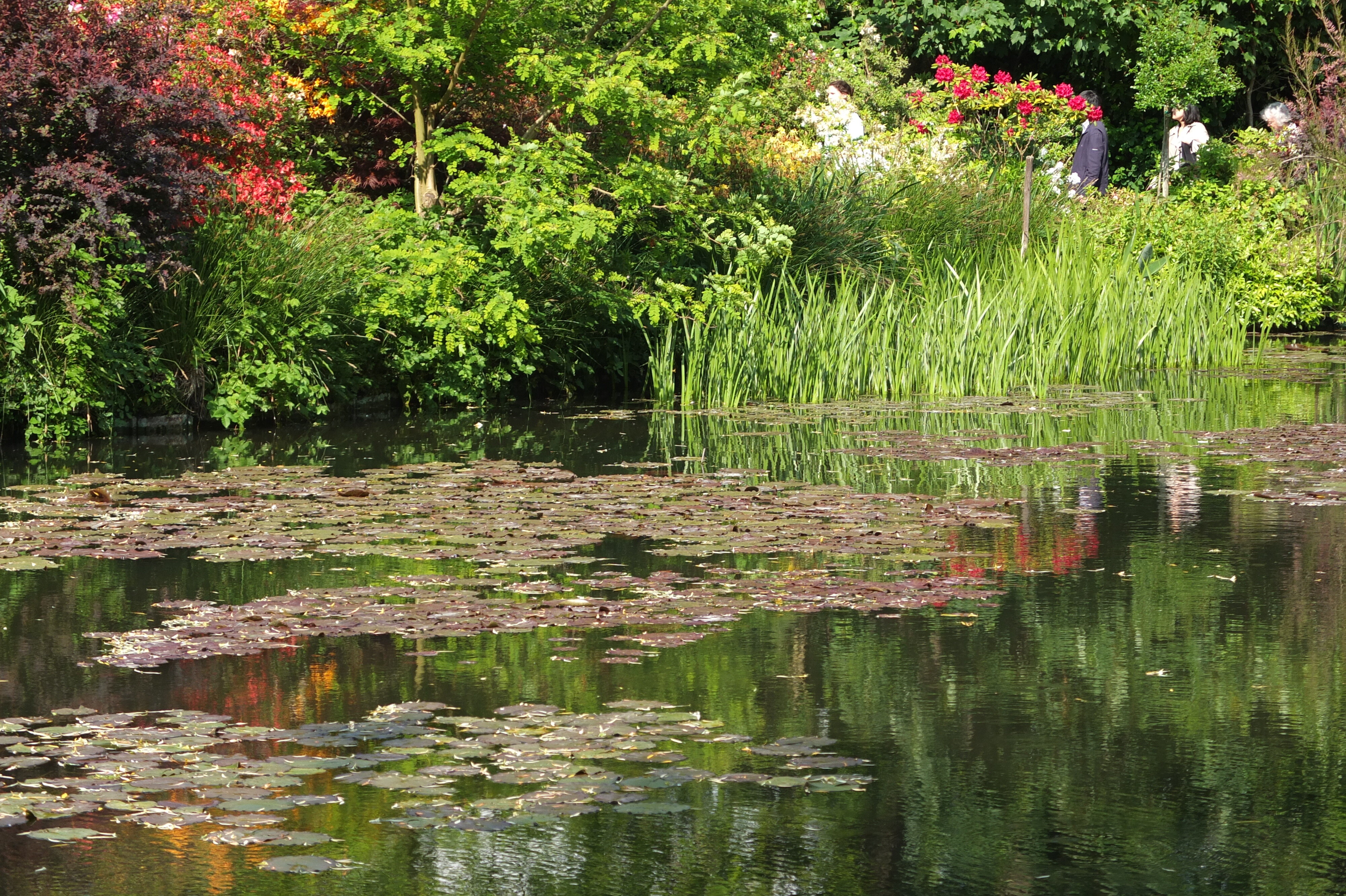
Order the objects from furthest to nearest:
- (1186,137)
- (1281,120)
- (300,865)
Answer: (1281,120) → (1186,137) → (300,865)

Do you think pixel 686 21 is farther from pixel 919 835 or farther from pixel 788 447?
pixel 919 835

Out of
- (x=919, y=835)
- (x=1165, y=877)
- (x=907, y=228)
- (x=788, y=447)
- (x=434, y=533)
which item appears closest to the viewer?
(x=1165, y=877)

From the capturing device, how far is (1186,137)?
2234 centimetres

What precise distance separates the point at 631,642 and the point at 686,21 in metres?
8.64

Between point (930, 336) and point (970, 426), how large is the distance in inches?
91.0

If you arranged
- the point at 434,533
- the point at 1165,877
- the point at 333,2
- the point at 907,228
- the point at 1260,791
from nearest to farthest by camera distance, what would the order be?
the point at 1165,877 < the point at 1260,791 < the point at 434,533 < the point at 333,2 < the point at 907,228

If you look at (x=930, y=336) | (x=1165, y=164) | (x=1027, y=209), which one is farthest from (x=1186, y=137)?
(x=930, y=336)

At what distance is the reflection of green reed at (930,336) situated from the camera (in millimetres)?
13094

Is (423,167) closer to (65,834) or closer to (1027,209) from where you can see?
(1027,209)

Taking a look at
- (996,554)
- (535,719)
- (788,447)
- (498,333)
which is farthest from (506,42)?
(535,719)

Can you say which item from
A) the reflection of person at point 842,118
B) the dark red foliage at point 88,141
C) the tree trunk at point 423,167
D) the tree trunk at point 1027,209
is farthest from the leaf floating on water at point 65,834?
the reflection of person at point 842,118

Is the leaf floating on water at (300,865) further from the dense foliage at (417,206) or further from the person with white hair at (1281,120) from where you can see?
the person with white hair at (1281,120)

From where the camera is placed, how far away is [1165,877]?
3.53m

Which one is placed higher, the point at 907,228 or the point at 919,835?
the point at 907,228
